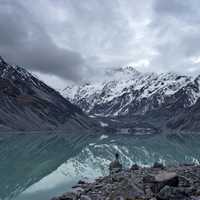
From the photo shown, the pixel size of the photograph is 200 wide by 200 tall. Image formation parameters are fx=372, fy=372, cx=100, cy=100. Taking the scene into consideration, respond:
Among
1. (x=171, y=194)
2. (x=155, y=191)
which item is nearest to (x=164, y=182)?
(x=155, y=191)

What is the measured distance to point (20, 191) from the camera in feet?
130

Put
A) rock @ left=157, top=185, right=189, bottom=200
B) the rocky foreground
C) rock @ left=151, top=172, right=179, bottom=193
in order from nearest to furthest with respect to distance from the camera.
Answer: rock @ left=157, top=185, right=189, bottom=200
the rocky foreground
rock @ left=151, top=172, right=179, bottom=193

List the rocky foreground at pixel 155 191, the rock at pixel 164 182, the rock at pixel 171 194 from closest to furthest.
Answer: the rock at pixel 171 194 → the rocky foreground at pixel 155 191 → the rock at pixel 164 182

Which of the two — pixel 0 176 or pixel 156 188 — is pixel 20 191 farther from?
pixel 156 188

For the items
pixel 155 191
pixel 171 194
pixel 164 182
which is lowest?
pixel 171 194

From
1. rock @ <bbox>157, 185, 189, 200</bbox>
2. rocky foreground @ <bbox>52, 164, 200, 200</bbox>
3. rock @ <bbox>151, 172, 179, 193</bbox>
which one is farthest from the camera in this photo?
rock @ <bbox>151, 172, 179, 193</bbox>

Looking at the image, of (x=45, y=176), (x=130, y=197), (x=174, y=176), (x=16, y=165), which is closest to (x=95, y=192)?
(x=130, y=197)

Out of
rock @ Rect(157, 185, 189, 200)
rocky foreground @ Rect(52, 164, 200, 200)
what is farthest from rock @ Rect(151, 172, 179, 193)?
rock @ Rect(157, 185, 189, 200)

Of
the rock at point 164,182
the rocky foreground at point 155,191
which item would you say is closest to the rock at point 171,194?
the rocky foreground at point 155,191

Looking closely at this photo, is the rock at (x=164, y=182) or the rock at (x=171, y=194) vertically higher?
the rock at (x=164, y=182)

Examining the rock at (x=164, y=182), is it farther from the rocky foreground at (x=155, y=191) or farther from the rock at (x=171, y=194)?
the rock at (x=171, y=194)

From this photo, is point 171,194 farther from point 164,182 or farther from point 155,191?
point 155,191

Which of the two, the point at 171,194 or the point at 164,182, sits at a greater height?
the point at 164,182

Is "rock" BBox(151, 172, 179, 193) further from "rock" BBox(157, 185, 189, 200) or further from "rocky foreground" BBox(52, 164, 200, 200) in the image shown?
"rock" BBox(157, 185, 189, 200)
